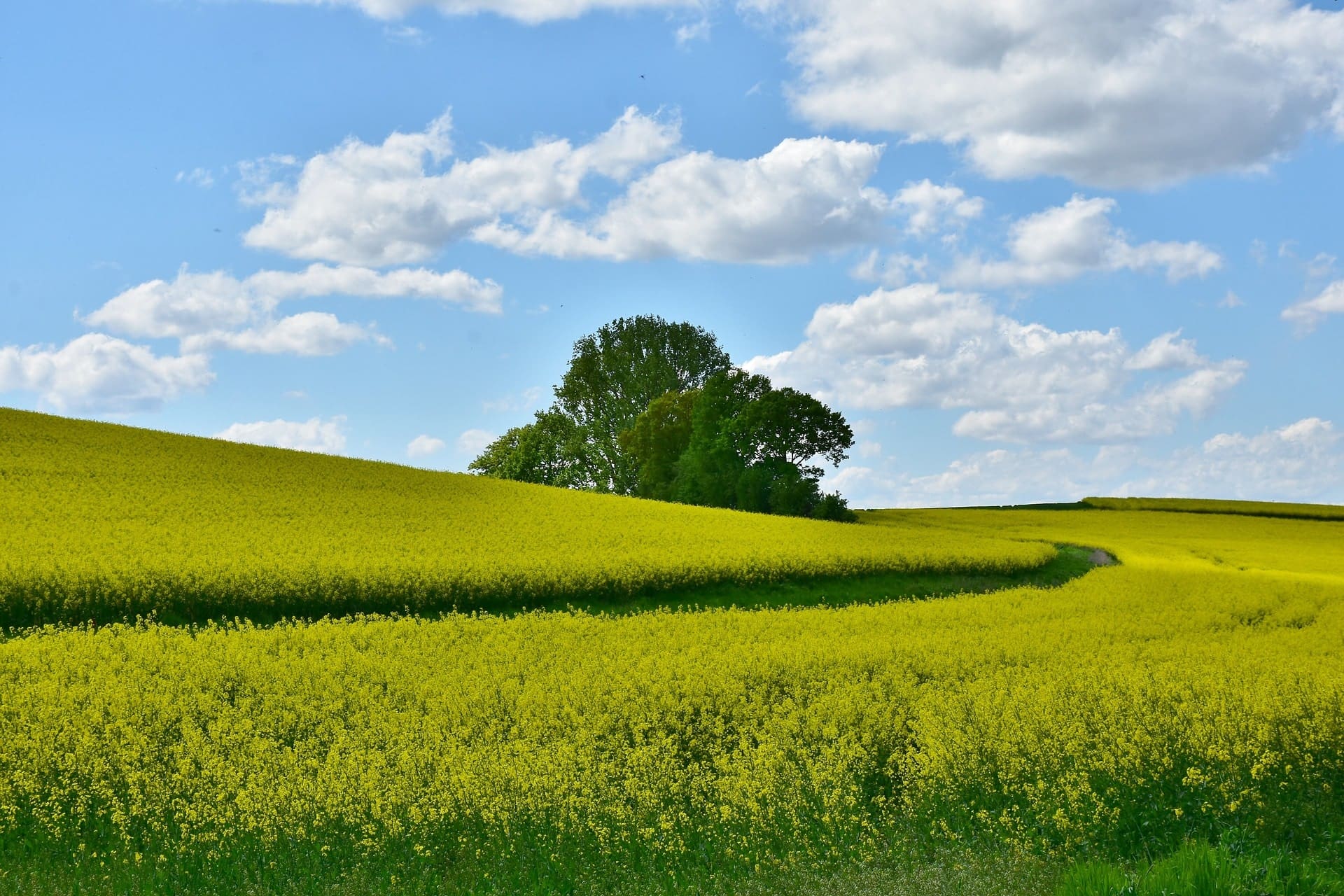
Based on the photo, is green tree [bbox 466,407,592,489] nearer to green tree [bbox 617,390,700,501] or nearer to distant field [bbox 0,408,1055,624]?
green tree [bbox 617,390,700,501]

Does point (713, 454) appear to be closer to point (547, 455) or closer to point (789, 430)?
point (789, 430)

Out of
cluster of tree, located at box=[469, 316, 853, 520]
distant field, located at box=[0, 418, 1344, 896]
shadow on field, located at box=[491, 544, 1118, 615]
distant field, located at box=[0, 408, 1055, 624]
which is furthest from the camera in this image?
cluster of tree, located at box=[469, 316, 853, 520]

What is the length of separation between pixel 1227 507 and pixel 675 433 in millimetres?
41946

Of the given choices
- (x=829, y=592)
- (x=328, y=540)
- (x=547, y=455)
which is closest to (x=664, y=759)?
(x=829, y=592)

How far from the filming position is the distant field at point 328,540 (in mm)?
21859

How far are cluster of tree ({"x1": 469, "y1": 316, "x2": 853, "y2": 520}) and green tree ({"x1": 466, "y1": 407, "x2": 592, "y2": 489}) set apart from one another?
0.07 m

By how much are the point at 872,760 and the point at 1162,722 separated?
312 cm

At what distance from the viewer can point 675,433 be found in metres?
58.2

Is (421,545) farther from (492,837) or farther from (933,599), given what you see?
(492,837)

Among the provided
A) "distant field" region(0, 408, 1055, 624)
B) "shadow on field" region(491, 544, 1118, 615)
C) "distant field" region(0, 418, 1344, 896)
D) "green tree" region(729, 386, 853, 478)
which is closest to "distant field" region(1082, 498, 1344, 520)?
"green tree" region(729, 386, 853, 478)

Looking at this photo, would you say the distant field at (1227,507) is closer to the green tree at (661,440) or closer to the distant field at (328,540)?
the green tree at (661,440)

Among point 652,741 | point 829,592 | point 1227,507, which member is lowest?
point 652,741

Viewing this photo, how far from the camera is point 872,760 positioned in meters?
11.0

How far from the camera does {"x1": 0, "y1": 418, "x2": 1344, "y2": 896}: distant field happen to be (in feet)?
27.8
